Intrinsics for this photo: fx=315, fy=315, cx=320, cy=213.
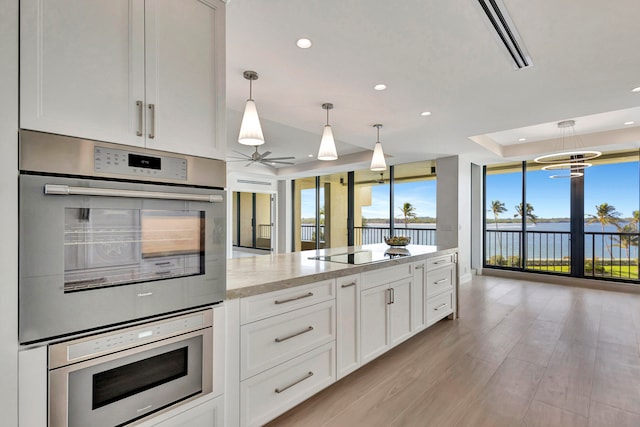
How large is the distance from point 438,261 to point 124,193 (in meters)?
3.14

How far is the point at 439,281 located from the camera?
3.52m

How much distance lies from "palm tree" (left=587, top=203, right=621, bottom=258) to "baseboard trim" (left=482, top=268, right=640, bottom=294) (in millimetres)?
637

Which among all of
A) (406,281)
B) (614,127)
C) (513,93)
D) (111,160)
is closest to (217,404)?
(111,160)

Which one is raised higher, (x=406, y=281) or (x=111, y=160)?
(x=111, y=160)

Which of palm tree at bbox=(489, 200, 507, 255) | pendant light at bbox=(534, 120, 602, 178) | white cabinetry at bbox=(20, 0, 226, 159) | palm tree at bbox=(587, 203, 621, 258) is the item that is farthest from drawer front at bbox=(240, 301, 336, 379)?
palm tree at bbox=(587, 203, 621, 258)

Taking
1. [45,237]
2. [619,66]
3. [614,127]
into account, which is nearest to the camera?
[45,237]

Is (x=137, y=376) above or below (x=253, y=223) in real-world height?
below

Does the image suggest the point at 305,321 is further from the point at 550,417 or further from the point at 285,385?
the point at 550,417

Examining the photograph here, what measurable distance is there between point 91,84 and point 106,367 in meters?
1.08

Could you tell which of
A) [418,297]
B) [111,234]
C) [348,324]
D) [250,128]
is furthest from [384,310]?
[111,234]

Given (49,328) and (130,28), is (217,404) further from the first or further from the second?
(130,28)

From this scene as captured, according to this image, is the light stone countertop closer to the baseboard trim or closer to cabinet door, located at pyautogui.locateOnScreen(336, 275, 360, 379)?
cabinet door, located at pyautogui.locateOnScreen(336, 275, 360, 379)

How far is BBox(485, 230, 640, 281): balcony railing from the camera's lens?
5.63m

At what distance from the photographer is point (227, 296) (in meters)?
1.59
